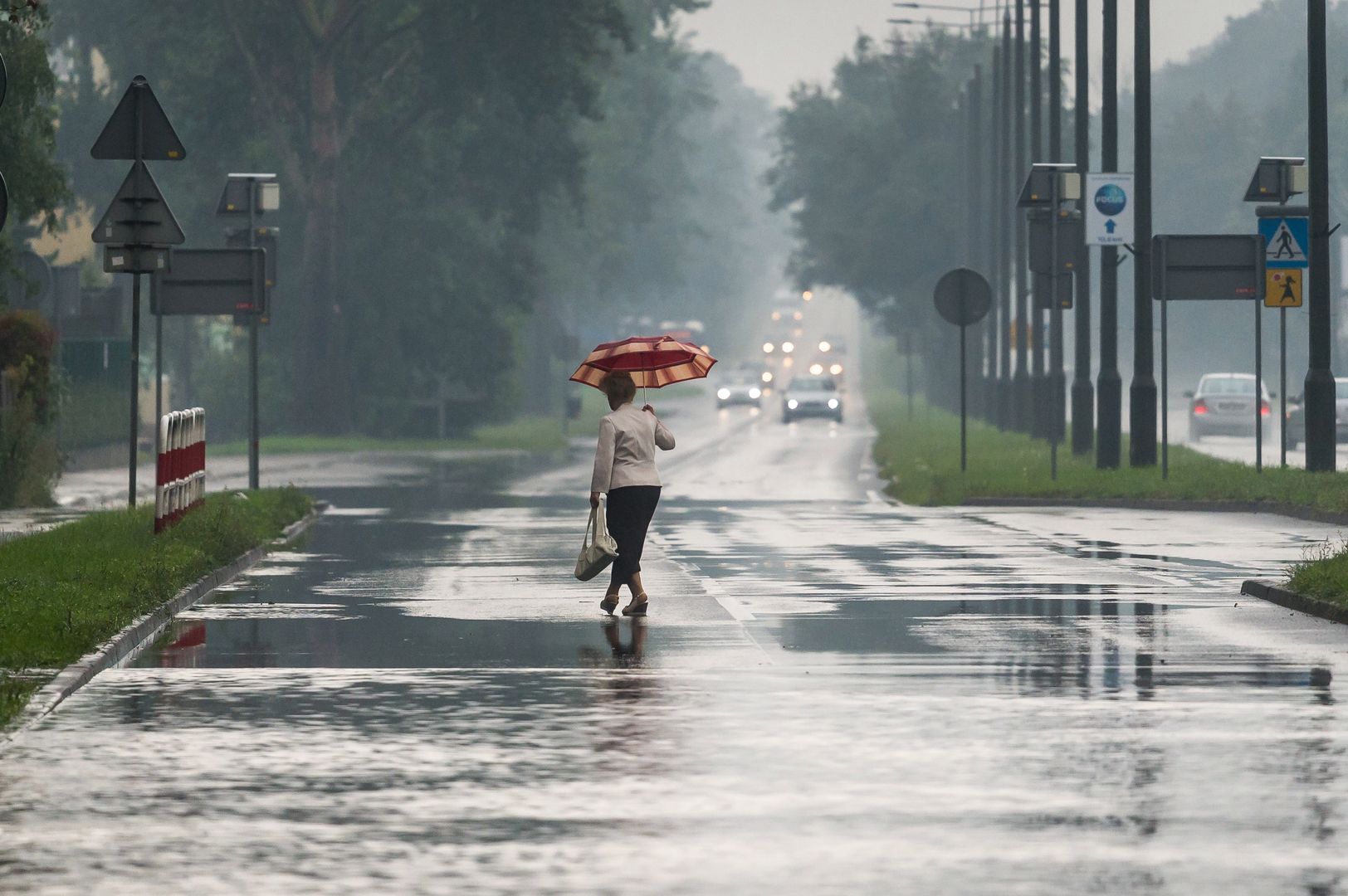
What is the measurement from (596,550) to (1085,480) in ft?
60.3

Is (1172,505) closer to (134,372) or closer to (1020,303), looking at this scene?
(134,372)

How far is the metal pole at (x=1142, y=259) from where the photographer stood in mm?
37062

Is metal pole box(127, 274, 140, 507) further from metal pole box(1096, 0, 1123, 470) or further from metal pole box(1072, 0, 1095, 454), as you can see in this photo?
metal pole box(1072, 0, 1095, 454)

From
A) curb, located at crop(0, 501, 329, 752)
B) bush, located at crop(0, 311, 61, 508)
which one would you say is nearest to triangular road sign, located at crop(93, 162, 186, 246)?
curb, located at crop(0, 501, 329, 752)

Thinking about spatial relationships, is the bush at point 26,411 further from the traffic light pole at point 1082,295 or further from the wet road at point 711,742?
the traffic light pole at point 1082,295

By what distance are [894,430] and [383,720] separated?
179 ft

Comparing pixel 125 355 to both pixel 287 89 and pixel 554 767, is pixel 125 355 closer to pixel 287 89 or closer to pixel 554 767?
pixel 287 89

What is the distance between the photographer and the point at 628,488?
1756cm

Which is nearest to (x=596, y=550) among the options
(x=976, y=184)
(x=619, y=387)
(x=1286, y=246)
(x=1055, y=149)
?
(x=619, y=387)

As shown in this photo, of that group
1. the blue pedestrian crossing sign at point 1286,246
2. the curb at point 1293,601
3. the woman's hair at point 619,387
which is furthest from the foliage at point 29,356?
the curb at point 1293,601

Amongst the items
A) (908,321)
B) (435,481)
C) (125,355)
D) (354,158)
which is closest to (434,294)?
(354,158)

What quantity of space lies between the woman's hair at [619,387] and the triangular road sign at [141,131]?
6.30m

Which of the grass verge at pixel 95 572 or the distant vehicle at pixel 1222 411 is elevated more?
the distant vehicle at pixel 1222 411

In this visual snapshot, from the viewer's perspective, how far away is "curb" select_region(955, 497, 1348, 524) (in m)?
28.9
